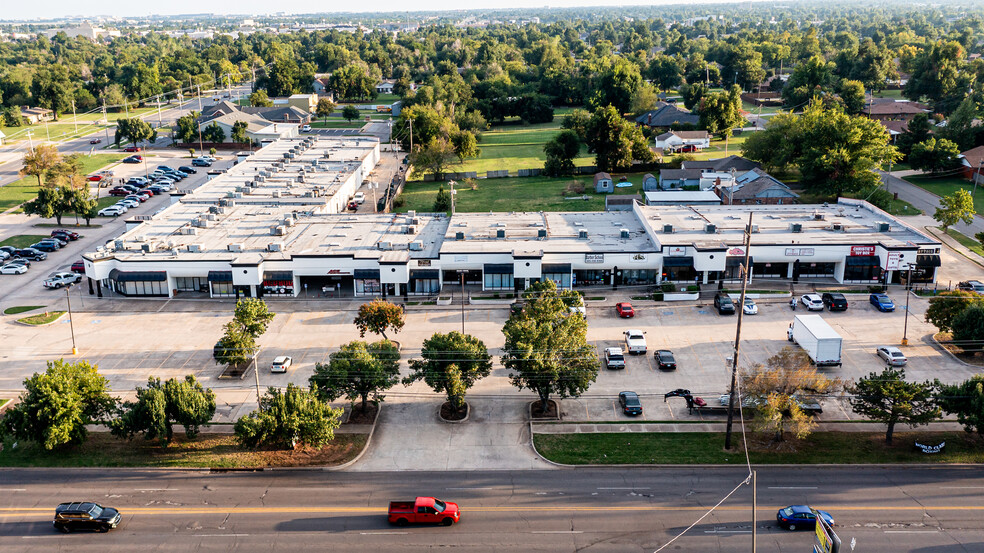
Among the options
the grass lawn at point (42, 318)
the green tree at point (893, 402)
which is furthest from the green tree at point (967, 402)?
the grass lawn at point (42, 318)

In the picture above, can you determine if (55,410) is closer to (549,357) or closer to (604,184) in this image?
(549,357)

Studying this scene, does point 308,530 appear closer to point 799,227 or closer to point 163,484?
point 163,484

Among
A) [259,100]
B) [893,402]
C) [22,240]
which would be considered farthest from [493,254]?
[259,100]

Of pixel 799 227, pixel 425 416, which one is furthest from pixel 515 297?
pixel 799 227

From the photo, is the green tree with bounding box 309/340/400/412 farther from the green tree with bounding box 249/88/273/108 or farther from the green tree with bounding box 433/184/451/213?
the green tree with bounding box 249/88/273/108

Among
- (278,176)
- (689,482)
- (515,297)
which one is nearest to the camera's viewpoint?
(689,482)

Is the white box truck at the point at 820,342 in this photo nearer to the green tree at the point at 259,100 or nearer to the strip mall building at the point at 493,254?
the strip mall building at the point at 493,254
